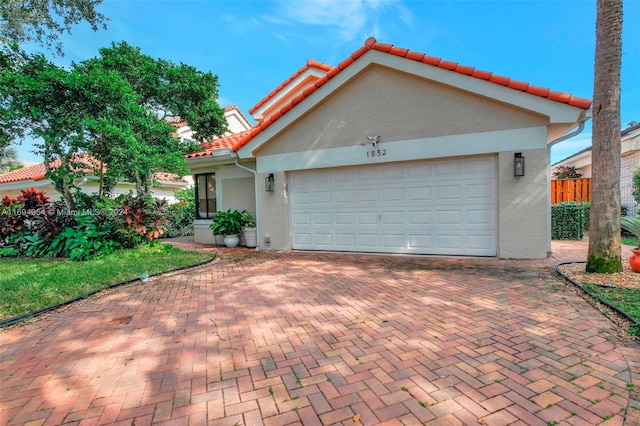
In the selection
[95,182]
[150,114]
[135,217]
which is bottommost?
[135,217]

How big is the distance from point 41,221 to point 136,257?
3.70m

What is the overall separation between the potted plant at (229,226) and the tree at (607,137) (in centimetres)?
892

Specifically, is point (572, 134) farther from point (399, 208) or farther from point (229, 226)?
point (229, 226)

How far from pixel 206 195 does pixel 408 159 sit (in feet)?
24.7

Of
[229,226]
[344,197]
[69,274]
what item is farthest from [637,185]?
[69,274]

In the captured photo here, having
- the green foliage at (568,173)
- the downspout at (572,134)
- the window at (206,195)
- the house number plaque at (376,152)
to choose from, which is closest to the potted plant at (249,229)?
the window at (206,195)

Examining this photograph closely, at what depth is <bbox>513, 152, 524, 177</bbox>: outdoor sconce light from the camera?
22.0 feet

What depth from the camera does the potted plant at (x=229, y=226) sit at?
→ 10.1 metres

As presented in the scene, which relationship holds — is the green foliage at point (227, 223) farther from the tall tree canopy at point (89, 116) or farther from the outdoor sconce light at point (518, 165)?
the outdoor sconce light at point (518, 165)

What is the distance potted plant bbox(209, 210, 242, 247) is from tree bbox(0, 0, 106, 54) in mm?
7098

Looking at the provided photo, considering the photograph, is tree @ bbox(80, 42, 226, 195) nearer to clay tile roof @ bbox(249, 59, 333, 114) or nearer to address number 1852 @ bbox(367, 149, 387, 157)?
clay tile roof @ bbox(249, 59, 333, 114)

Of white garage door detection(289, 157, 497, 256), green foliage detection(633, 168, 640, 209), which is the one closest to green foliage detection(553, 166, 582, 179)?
green foliage detection(633, 168, 640, 209)

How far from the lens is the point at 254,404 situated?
2.24m

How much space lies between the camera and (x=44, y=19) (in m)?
9.25
